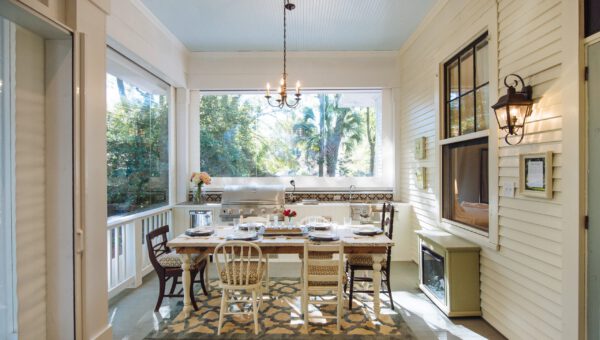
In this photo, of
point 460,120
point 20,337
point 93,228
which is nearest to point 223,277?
point 93,228

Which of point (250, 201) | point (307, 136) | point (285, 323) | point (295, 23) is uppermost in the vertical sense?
point (295, 23)

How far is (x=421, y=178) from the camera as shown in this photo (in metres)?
4.31

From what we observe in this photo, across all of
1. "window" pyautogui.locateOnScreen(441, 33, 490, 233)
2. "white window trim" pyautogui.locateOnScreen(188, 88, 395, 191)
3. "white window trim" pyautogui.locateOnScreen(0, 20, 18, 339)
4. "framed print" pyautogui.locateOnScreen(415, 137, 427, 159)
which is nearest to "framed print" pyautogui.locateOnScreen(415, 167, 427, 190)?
"framed print" pyautogui.locateOnScreen(415, 137, 427, 159)

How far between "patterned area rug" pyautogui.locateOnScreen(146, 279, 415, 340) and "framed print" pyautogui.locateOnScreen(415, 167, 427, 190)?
5.31 feet

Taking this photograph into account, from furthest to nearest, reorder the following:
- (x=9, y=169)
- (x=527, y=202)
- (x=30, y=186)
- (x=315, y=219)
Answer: (x=315, y=219), (x=527, y=202), (x=30, y=186), (x=9, y=169)

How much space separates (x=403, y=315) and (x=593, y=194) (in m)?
1.85

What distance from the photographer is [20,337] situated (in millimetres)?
2086

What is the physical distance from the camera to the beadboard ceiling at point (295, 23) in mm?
3771

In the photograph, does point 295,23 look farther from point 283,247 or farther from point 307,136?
point 283,247

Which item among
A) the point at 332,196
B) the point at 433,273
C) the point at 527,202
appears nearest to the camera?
the point at 527,202

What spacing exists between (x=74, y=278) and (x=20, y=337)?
433 millimetres

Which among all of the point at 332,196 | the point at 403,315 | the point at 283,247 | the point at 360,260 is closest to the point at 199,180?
the point at 332,196

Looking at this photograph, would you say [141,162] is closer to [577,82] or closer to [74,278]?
[74,278]

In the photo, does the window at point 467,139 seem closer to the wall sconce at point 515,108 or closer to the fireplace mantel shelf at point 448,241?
the fireplace mantel shelf at point 448,241
